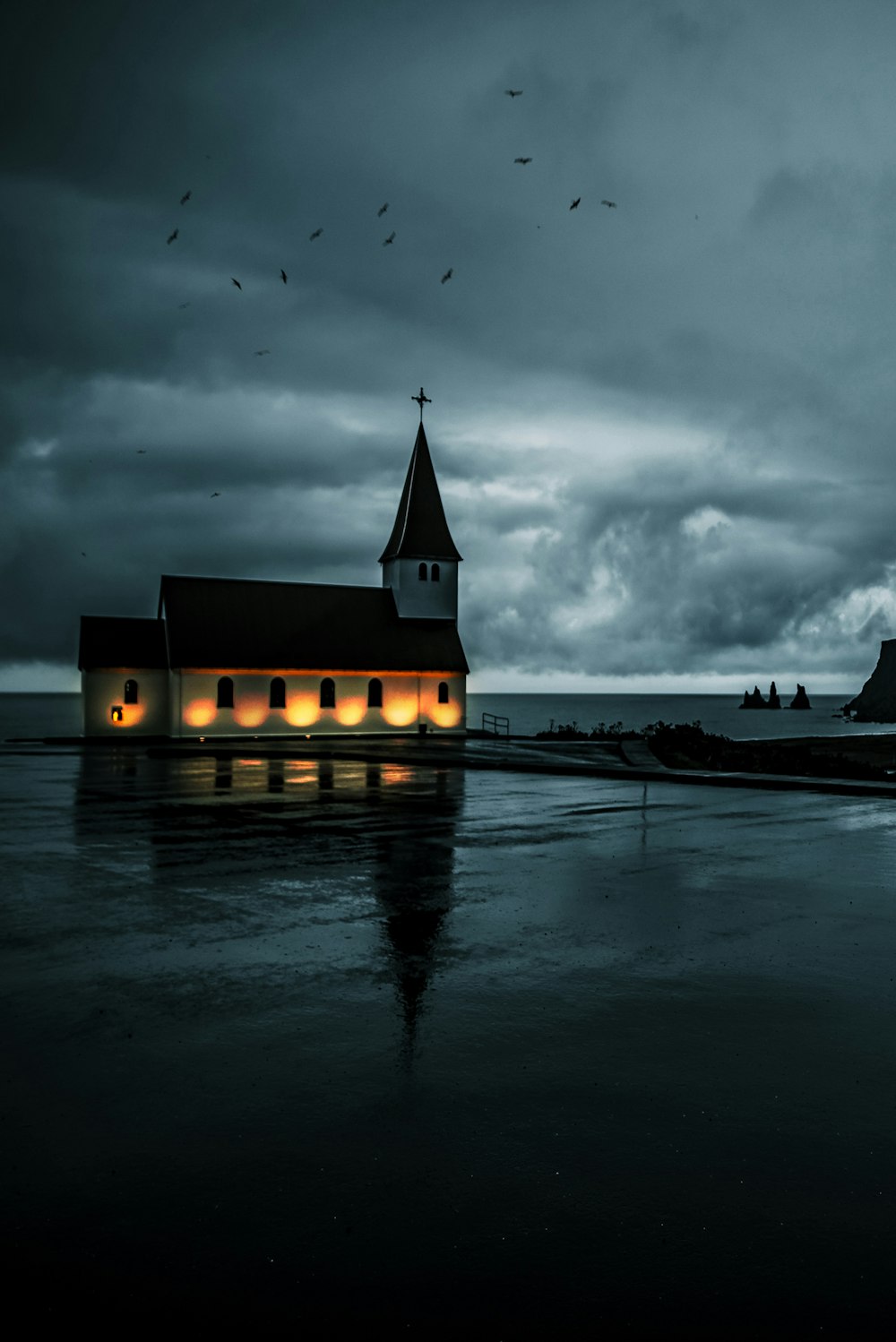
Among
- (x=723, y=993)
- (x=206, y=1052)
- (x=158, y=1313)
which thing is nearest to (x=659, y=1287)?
(x=158, y=1313)

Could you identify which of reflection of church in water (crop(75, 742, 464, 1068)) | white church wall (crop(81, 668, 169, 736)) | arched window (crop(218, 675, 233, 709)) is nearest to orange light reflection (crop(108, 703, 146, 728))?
white church wall (crop(81, 668, 169, 736))

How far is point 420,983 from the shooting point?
706 cm

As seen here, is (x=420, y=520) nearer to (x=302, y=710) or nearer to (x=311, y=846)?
(x=302, y=710)

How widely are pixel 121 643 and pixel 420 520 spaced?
18.0 m

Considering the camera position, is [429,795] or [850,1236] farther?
[429,795]

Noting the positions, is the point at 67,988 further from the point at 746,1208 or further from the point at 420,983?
the point at 746,1208

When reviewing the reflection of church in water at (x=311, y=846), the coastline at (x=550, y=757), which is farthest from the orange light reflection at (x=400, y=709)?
the reflection of church in water at (x=311, y=846)

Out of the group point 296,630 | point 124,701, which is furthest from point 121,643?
point 296,630

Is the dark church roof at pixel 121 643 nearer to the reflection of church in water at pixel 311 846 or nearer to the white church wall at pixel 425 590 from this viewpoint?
the white church wall at pixel 425 590

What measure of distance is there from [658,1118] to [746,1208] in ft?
2.72

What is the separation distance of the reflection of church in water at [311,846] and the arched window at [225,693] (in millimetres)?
22660

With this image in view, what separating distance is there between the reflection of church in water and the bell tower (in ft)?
96.9

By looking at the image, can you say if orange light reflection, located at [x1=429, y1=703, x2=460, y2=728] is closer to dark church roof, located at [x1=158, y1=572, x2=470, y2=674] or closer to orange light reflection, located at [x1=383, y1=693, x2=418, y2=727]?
orange light reflection, located at [x1=383, y1=693, x2=418, y2=727]

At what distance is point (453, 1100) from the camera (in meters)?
5.04
